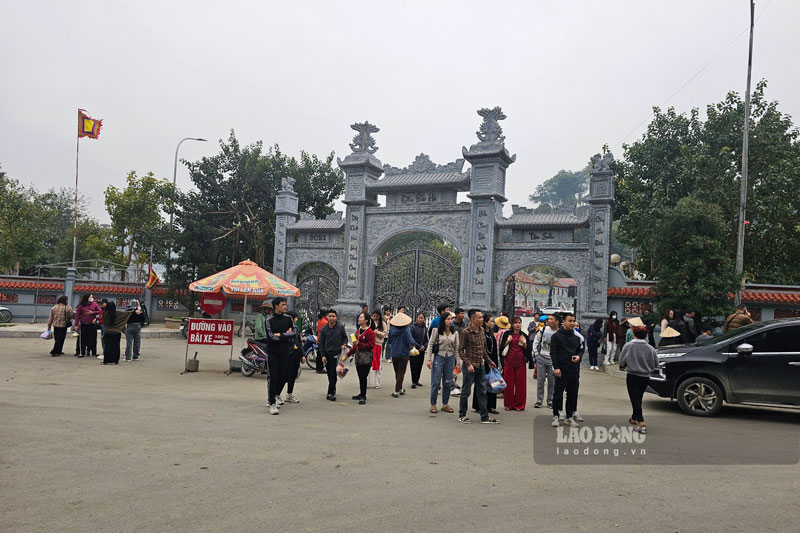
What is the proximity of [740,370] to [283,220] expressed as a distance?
17.2 metres

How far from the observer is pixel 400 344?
30.6 ft

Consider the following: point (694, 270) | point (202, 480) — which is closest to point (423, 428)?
point (202, 480)

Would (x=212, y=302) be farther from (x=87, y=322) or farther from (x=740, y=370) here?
(x=740, y=370)

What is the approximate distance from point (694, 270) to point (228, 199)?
1982cm

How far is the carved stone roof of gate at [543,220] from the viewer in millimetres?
16641

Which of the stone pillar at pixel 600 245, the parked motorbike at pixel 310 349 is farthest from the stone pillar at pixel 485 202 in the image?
the parked motorbike at pixel 310 349

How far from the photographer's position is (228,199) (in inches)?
1008

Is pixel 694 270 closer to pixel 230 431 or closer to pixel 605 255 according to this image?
pixel 605 255

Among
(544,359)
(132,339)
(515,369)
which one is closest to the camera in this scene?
(515,369)

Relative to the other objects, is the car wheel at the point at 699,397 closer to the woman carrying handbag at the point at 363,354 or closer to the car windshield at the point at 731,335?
the car windshield at the point at 731,335

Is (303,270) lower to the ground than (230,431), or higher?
higher

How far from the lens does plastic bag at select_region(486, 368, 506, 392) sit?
7488 mm

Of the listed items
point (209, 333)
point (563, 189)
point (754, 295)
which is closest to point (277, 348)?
point (209, 333)

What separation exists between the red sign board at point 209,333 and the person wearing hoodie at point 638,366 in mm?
8285
